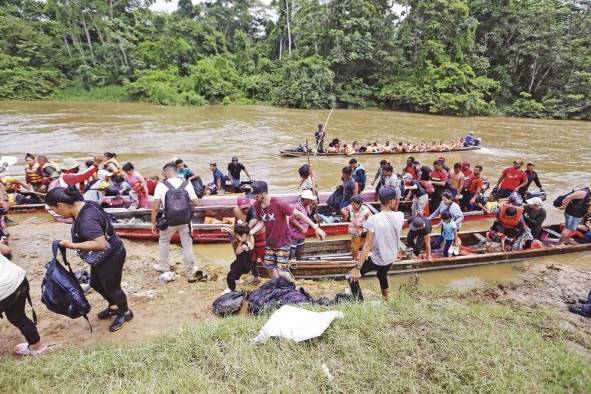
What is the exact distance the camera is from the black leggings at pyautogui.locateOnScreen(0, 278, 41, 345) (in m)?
3.09

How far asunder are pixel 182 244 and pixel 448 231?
4737 millimetres

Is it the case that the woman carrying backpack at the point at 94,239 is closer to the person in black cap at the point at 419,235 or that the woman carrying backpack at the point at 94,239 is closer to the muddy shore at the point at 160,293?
the muddy shore at the point at 160,293

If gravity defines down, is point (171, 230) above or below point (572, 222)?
above

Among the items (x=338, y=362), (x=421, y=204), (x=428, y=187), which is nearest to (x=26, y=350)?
(x=338, y=362)

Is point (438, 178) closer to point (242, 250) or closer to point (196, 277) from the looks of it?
point (242, 250)

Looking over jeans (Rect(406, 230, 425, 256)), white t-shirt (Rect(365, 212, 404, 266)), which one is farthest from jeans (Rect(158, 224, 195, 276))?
jeans (Rect(406, 230, 425, 256))

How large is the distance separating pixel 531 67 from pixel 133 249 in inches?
1629

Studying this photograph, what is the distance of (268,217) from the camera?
15.0 ft

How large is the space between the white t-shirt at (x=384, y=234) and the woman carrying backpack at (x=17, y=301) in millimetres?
3476

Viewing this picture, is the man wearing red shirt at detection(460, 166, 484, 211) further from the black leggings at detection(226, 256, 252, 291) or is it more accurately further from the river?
the black leggings at detection(226, 256, 252, 291)

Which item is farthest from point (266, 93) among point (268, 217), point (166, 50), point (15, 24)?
point (268, 217)

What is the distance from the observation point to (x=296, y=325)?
11.1 feet

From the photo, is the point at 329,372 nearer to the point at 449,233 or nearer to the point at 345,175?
the point at 449,233

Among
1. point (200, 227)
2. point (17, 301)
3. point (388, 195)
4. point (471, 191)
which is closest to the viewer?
point (17, 301)
